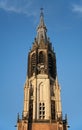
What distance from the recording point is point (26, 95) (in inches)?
2768

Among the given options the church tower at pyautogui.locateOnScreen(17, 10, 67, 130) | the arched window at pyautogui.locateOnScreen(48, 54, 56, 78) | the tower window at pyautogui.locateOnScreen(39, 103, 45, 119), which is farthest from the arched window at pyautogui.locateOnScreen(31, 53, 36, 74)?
the tower window at pyautogui.locateOnScreen(39, 103, 45, 119)

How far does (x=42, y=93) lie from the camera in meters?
70.7

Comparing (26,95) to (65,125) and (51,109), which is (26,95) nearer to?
(51,109)

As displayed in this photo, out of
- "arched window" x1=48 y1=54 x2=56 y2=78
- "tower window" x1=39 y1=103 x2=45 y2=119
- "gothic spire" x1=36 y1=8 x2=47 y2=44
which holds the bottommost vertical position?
"tower window" x1=39 y1=103 x2=45 y2=119

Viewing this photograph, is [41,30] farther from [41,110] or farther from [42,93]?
[41,110]

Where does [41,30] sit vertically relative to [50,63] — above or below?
above

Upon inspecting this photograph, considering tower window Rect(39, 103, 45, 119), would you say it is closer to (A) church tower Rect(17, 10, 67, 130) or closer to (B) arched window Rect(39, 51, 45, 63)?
(A) church tower Rect(17, 10, 67, 130)

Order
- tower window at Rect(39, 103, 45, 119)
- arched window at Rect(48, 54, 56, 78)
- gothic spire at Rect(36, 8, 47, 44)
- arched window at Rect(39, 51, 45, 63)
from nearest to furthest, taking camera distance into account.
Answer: tower window at Rect(39, 103, 45, 119), arched window at Rect(48, 54, 56, 78), arched window at Rect(39, 51, 45, 63), gothic spire at Rect(36, 8, 47, 44)

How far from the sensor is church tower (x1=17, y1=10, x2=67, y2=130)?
6488cm

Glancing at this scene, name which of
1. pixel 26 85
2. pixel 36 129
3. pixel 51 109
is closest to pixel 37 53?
pixel 26 85

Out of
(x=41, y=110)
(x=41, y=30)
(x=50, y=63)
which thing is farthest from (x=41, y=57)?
(x=41, y=110)

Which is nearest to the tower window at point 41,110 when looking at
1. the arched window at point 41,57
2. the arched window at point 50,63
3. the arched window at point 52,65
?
the arched window at point 52,65

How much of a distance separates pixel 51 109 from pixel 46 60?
38.9ft

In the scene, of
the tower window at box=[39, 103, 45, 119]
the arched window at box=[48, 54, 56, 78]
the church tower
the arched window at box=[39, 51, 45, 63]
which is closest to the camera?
the church tower
